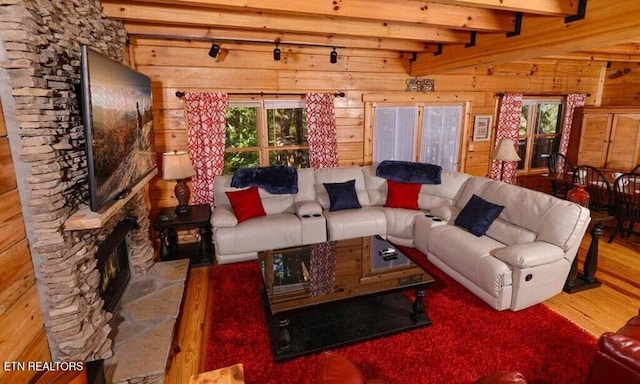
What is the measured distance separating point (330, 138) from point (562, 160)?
416 cm

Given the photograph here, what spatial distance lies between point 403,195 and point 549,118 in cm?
371

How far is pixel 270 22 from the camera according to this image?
3328 millimetres

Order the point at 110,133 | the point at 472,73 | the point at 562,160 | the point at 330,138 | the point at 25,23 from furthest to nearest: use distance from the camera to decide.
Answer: the point at 562,160 < the point at 472,73 < the point at 330,138 < the point at 110,133 < the point at 25,23

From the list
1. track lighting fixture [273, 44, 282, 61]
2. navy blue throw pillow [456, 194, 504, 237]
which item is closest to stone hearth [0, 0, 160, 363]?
track lighting fixture [273, 44, 282, 61]

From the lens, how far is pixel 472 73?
5406mm

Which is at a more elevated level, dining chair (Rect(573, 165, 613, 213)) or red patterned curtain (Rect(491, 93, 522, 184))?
red patterned curtain (Rect(491, 93, 522, 184))

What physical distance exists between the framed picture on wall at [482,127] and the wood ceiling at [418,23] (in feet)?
5.50

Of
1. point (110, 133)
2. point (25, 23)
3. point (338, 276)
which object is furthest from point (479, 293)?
point (25, 23)

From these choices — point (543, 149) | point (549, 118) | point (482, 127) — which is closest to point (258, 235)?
point (482, 127)

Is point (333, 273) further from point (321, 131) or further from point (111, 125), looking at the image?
point (321, 131)

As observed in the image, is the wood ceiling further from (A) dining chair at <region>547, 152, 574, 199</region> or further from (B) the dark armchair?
(A) dining chair at <region>547, 152, 574, 199</region>

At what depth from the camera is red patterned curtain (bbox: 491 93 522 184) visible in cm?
555

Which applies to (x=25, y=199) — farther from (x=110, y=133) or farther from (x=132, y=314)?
(x=132, y=314)

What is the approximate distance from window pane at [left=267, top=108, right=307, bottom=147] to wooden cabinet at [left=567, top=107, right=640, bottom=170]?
4.71m
